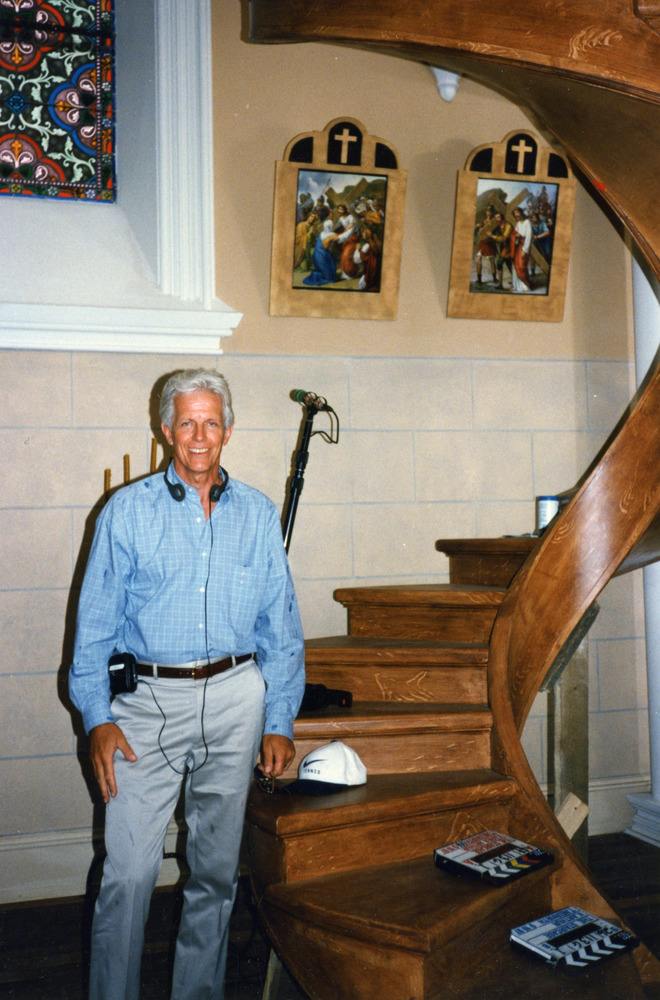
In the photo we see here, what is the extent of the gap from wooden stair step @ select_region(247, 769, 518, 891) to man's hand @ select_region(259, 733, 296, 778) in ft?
0.38

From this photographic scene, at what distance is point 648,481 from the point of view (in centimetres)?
302

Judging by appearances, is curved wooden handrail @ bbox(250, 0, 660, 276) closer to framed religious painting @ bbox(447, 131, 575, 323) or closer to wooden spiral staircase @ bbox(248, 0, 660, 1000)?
wooden spiral staircase @ bbox(248, 0, 660, 1000)

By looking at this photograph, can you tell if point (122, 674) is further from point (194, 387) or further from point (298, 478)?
point (298, 478)

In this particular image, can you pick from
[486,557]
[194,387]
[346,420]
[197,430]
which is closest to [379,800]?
[197,430]

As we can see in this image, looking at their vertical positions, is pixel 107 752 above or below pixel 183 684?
below

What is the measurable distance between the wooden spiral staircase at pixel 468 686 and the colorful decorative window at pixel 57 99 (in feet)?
3.28

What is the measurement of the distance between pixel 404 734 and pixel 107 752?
39.7 inches

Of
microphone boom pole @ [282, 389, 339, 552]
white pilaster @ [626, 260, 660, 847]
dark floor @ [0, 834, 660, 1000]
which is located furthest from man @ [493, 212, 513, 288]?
dark floor @ [0, 834, 660, 1000]

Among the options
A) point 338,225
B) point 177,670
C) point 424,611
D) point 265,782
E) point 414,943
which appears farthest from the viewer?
point 338,225

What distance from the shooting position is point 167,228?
12.2 ft

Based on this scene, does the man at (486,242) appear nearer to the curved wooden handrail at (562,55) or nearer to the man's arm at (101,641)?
the curved wooden handrail at (562,55)

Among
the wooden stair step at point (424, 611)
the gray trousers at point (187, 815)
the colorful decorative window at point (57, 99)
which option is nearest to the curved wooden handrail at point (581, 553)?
the wooden stair step at point (424, 611)

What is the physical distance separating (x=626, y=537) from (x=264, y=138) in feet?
7.27

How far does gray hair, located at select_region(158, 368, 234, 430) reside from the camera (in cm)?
243
